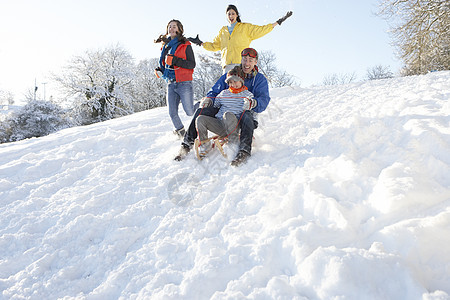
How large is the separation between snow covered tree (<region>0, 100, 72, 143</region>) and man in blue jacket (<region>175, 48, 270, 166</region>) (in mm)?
16953

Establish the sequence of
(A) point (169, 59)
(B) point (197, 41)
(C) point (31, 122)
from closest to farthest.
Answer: (A) point (169, 59) < (B) point (197, 41) < (C) point (31, 122)

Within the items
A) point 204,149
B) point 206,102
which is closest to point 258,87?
point 206,102

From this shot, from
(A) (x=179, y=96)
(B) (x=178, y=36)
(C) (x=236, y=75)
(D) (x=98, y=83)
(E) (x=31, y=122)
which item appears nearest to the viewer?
(C) (x=236, y=75)

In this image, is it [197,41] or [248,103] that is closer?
[248,103]

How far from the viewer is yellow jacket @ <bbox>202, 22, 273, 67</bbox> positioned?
14.3 ft

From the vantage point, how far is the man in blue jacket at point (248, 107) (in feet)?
10.2

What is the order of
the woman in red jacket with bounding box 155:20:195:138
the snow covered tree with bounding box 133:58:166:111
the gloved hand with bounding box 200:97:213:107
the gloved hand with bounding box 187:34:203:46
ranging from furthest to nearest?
the snow covered tree with bounding box 133:58:166:111, the gloved hand with bounding box 187:34:203:46, the woman in red jacket with bounding box 155:20:195:138, the gloved hand with bounding box 200:97:213:107

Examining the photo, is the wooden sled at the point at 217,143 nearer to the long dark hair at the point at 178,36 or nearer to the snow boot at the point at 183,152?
the snow boot at the point at 183,152

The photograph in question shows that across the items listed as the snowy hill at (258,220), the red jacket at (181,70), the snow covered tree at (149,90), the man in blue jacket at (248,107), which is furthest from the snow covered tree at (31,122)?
the man in blue jacket at (248,107)

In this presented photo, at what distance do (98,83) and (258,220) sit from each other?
24268 mm

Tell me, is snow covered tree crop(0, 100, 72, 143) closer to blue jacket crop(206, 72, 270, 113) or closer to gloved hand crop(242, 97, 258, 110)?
blue jacket crop(206, 72, 270, 113)

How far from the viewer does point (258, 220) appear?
198cm

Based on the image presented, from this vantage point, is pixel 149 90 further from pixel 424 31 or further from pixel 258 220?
pixel 258 220

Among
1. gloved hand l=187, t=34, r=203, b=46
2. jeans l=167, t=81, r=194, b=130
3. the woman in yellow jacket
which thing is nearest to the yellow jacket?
the woman in yellow jacket
